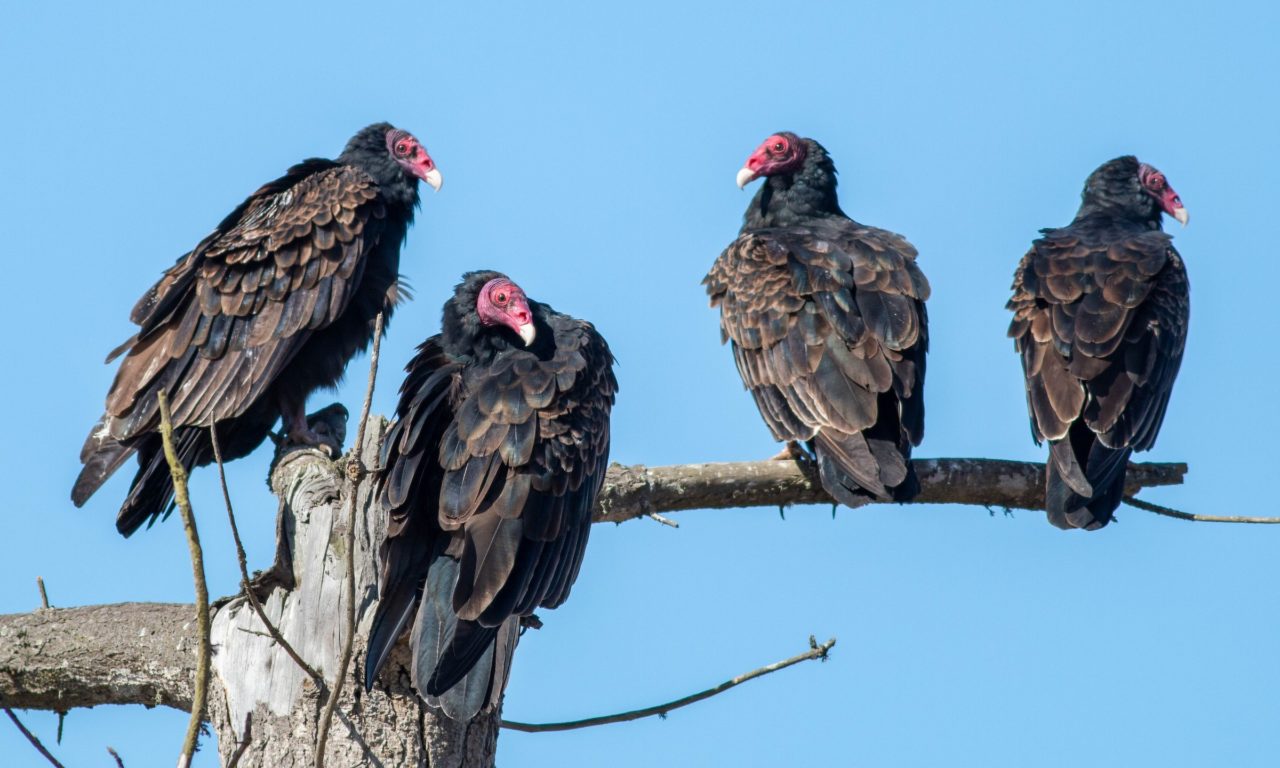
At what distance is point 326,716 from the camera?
2756 mm

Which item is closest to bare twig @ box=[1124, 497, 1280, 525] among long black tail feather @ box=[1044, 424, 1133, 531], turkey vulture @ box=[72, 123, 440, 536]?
long black tail feather @ box=[1044, 424, 1133, 531]

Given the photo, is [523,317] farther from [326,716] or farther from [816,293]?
[326,716]

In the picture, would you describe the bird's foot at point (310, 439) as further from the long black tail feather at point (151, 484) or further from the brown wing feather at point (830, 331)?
the brown wing feather at point (830, 331)

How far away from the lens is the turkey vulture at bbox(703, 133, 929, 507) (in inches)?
186

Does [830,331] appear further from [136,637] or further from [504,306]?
[136,637]

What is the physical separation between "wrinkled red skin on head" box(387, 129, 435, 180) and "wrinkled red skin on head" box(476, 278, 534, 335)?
5.20 feet

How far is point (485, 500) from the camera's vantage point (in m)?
3.77

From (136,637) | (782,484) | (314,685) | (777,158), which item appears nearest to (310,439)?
(136,637)

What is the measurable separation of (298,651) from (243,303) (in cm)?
207

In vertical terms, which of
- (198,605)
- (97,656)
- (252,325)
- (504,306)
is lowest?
(198,605)

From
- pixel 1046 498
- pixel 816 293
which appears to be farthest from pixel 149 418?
pixel 1046 498

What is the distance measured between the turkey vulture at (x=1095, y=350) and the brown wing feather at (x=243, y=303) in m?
2.34

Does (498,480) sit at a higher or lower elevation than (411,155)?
lower

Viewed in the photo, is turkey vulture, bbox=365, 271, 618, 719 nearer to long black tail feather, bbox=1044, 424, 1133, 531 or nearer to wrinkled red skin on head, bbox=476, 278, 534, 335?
wrinkled red skin on head, bbox=476, 278, 534, 335
